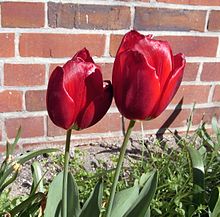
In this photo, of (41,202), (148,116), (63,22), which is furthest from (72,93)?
(63,22)

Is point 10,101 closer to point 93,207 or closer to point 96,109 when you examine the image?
point 93,207

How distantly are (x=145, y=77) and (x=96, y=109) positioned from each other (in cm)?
12

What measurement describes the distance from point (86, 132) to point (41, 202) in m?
0.71

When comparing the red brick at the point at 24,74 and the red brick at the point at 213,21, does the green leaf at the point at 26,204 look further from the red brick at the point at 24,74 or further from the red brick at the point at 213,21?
the red brick at the point at 213,21

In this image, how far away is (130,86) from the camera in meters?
0.82

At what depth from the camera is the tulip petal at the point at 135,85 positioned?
0.80m

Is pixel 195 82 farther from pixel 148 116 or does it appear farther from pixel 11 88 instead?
pixel 148 116

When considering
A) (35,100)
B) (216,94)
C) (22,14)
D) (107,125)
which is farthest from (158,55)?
(216,94)

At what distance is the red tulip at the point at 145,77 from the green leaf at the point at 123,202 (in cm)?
39

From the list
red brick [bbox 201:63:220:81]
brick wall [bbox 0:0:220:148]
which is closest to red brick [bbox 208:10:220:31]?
brick wall [bbox 0:0:220:148]

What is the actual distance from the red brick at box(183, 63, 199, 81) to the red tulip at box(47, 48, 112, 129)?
3.72ft

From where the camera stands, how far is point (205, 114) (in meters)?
2.12

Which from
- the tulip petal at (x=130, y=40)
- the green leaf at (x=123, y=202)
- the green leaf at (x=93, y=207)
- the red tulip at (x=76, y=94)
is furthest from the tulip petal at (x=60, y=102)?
the green leaf at (x=123, y=202)

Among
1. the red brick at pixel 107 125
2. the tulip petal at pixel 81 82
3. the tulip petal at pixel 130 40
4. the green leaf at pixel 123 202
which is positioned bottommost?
the red brick at pixel 107 125
